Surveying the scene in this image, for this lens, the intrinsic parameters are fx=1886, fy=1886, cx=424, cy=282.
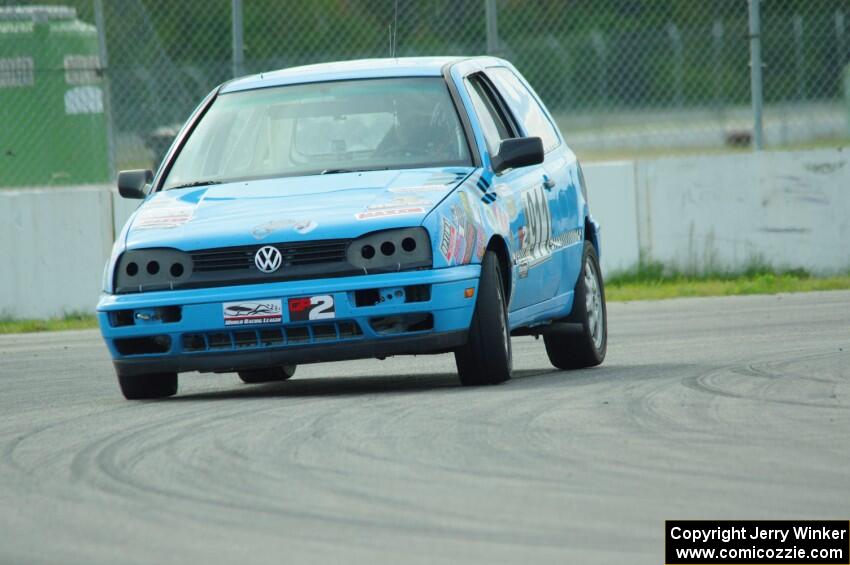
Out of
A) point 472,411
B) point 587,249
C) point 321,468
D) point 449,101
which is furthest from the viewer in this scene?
point 587,249

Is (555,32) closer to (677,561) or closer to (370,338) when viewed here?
(370,338)

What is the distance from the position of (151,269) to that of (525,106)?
294cm

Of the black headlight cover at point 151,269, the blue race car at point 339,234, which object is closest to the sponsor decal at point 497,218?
the blue race car at point 339,234

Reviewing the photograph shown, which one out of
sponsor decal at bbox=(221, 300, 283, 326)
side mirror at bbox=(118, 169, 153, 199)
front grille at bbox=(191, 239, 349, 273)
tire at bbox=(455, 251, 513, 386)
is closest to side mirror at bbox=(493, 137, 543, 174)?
tire at bbox=(455, 251, 513, 386)

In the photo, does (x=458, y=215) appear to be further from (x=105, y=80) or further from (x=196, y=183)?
(x=105, y=80)

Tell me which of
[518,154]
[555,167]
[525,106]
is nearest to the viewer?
[518,154]

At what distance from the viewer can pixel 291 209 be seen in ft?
28.2

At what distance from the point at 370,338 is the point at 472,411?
0.89 m

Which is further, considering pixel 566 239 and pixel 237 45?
pixel 237 45

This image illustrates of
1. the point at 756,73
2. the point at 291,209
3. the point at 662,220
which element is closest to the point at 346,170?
the point at 291,209

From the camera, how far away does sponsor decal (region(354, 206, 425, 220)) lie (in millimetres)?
8406

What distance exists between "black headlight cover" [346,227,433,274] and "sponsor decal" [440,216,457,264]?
68 mm

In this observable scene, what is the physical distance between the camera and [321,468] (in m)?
6.29

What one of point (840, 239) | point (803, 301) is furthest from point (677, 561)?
point (840, 239)
